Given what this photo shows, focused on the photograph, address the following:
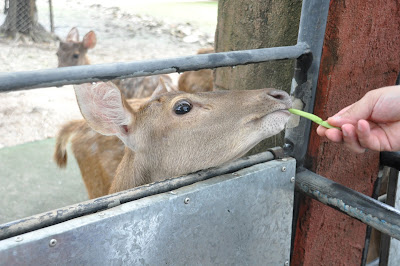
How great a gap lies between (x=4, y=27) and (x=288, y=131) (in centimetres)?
1291

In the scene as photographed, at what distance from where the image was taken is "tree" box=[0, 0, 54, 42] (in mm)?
12867

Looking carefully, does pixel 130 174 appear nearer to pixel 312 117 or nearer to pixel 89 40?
pixel 312 117

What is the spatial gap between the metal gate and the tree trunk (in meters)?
0.47

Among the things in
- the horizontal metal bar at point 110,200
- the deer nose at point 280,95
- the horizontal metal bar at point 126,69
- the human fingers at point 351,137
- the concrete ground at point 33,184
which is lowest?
the concrete ground at point 33,184

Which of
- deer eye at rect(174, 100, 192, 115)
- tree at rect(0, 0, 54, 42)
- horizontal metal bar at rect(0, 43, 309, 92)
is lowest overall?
tree at rect(0, 0, 54, 42)

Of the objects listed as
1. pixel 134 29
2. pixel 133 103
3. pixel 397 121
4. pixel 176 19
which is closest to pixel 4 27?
pixel 134 29

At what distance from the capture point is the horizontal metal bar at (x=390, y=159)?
2.17 metres

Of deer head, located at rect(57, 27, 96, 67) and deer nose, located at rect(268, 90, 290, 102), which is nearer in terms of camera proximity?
deer nose, located at rect(268, 90, 290, 102)

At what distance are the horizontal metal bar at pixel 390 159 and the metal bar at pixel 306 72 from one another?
457mm

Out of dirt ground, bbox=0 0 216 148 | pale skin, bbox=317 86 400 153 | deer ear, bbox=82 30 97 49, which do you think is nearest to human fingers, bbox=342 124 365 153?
pale skin, bbox=317 86 400 153

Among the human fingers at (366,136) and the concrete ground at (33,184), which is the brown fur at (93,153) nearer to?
the concrete ground at (33,184)

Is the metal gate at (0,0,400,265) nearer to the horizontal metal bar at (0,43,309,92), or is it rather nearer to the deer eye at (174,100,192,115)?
the horizontal metal bar at (0,43,309,92)

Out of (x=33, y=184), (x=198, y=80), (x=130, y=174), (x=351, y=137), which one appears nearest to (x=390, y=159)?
(x=351, y=137)

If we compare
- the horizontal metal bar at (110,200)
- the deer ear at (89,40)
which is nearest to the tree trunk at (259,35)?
the horizontal metal bar at (110,200)
